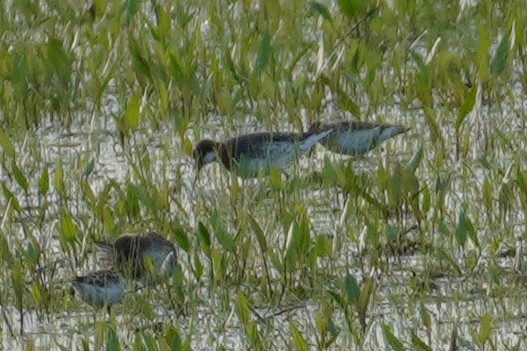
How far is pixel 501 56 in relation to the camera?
21.0ft

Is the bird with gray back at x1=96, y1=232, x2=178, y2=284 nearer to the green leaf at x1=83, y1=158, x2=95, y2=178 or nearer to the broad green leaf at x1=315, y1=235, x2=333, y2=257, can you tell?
the broad green leaf at x1=315, y1=235, x2=333, y2=257

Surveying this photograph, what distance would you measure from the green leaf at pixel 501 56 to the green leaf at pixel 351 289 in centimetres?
226

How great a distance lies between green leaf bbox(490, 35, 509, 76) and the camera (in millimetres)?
6383

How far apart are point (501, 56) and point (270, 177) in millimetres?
1474

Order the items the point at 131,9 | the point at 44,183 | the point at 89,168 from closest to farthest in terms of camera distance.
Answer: the point at 44,183 < the point at 89,168 < the point at 131,9

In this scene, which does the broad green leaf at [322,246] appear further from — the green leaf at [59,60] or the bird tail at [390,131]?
the green leaf at [59,60]

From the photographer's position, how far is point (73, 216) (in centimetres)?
544

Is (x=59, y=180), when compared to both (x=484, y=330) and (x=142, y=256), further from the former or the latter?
(x=484, y=330)

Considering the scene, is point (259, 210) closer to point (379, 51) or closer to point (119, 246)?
point (119, 246)

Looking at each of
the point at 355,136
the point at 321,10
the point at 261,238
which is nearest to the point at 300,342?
the point at 261,238

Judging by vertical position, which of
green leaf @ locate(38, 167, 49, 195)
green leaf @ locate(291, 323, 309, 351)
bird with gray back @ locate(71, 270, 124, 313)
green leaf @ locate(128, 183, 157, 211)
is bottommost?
green leaf @ locate(291, 323, 309, 351)

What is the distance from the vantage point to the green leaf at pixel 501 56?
6383mm

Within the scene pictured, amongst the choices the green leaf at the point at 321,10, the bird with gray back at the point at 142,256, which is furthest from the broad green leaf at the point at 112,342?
the green leaf at the point at 321,10

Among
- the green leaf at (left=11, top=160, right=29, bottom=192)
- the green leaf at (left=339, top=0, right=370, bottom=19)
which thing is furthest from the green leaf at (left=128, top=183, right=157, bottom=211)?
the green leaf at (left=339, top=0, right=370, bottom=19)
